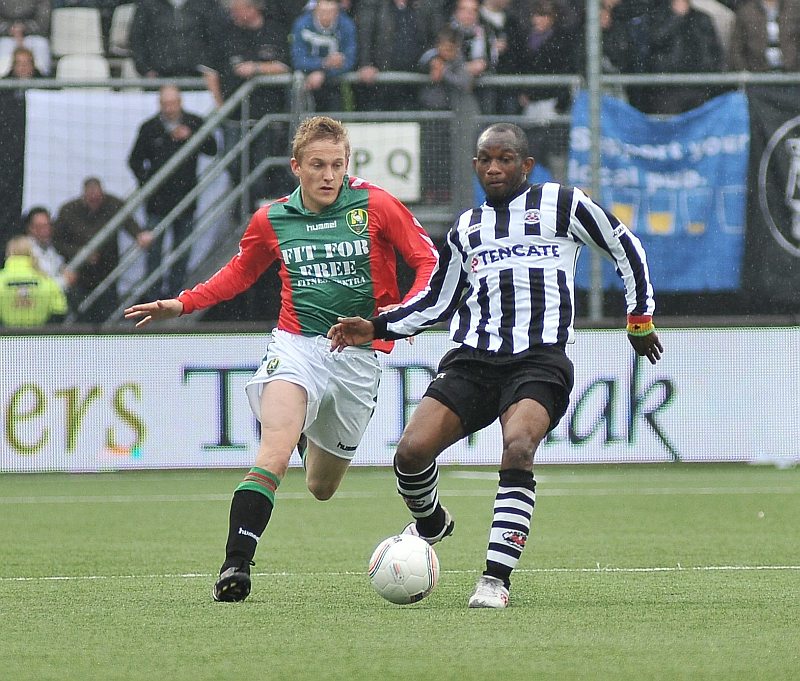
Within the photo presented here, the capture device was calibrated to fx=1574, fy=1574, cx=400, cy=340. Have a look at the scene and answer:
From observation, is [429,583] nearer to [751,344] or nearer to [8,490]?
[8,490]

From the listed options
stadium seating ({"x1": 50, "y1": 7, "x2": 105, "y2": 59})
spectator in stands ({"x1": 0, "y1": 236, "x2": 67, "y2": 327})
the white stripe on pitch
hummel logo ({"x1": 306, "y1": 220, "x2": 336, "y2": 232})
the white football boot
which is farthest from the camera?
stadium seating ({"x1": 50, "y1": 7, "x2": 105, "y2": 59})

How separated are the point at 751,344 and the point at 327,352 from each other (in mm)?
7764

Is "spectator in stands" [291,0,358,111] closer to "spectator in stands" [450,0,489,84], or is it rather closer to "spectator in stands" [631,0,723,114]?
"spectator in stands" [450,0,489,84]

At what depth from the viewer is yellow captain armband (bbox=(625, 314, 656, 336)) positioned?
607 centimetres

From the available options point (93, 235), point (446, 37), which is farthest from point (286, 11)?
point (93, 235)

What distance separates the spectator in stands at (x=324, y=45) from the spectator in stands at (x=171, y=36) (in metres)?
0.92

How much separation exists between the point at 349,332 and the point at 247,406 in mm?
6806

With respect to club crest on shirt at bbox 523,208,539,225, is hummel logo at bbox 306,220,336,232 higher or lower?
lower

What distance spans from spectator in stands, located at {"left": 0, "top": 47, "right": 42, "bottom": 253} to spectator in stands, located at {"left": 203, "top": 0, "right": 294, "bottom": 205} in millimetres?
1748

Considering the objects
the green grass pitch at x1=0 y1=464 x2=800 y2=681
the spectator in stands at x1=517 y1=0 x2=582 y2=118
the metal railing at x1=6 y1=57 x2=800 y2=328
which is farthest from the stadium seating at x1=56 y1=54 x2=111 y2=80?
the green grass pitch at x1=0 y1=464 x2=800 y2=681

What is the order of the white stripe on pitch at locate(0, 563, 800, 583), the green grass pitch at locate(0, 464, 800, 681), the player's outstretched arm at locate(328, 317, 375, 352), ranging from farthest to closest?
the white stripe on pitch at locate(0, 563, 800, 583)
the player's outstretched arm at locate(328, 317, 375, 352)
the green grass pitch at locate(0, 464, 800, 681)

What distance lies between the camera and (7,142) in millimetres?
14086

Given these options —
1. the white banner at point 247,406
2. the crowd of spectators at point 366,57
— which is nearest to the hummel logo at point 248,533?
the white banner at point 247,406

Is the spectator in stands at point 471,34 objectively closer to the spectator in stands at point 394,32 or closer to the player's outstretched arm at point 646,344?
the spectator in stands at point 394,32
